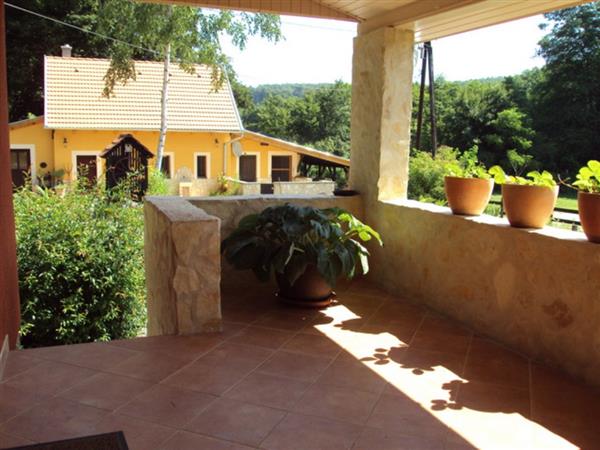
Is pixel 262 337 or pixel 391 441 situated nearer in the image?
pixel 391 441

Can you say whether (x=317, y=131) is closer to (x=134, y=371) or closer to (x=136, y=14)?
(x=136, y=14)

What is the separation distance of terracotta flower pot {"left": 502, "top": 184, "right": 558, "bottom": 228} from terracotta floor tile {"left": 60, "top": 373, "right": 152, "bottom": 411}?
2.17 m

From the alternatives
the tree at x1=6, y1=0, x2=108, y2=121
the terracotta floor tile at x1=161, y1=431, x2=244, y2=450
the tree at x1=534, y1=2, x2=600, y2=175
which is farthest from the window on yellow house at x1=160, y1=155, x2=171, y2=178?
the terracotta floor tile at x1=161, y1=431, x2=244, y2=450

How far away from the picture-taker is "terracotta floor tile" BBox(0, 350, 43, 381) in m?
2.55

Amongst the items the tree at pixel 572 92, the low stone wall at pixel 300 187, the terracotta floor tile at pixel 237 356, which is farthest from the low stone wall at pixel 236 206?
the tree at pixel 572 92

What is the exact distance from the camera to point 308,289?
3.64 meters

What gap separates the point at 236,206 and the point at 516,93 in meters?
14.6

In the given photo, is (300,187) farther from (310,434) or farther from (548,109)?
(310,434)

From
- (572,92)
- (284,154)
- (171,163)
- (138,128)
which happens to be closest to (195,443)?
(138,128)

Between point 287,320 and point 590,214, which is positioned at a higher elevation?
point 590,214

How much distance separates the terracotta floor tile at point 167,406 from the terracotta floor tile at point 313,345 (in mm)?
719

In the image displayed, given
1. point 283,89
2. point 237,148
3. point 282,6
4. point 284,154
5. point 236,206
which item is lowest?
point 236,206

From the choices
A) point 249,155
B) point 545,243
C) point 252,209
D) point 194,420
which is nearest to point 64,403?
point 194,420

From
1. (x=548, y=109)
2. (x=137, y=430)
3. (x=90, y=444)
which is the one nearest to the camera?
(x=90, y=444)
